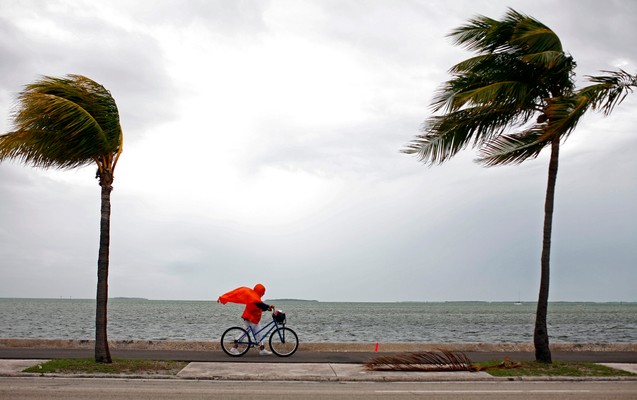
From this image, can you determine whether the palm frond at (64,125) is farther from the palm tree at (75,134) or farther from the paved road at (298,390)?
the paved road at (298,390)

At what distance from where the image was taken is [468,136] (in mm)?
14992

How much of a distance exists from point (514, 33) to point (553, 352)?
818 cm

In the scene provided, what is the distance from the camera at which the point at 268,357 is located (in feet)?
50.9

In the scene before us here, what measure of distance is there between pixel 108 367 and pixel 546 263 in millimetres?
9032

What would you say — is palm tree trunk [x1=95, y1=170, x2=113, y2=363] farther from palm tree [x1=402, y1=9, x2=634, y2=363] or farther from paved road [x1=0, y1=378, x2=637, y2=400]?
palm tree [x1=402, y1=9, x2=634, y2=363]

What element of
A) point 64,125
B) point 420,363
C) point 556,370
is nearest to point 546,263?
point 556,370

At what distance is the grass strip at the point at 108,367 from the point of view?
40.8 feet

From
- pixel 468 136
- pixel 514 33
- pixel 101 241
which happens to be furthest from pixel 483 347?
pixel 101 241

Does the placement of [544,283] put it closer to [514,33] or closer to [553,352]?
[553,352]

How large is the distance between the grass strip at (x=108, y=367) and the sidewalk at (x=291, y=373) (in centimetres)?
26

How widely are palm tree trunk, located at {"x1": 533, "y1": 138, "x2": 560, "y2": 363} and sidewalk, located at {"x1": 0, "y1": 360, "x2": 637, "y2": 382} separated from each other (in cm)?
148

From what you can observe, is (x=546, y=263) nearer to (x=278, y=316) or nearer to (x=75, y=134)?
(x=278, y=316)

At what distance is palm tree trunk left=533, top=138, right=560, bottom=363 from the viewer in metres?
14.0

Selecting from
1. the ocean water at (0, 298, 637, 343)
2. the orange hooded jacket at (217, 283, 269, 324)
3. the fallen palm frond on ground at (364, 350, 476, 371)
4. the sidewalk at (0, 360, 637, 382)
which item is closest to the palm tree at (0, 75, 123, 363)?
the sidewalk at (0, 360, 637, 382)
